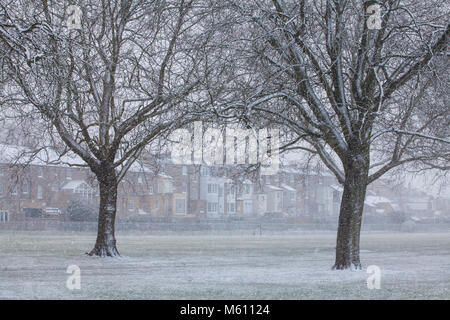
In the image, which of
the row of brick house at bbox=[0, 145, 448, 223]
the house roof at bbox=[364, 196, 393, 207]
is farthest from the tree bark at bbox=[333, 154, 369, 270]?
the house roof at bbox=[364, 196, 393, 207]

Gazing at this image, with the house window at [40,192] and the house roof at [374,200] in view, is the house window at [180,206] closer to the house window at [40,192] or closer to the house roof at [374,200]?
the house window at [40,192]

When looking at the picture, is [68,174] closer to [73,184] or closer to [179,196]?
[73,184]

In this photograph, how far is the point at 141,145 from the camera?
2377 cm

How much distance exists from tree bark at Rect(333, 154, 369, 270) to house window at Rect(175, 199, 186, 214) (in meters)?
68.8

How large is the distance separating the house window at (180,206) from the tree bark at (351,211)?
68.8m

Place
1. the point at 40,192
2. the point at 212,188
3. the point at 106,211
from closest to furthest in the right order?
the point at 106,211 → the point at 40,192 → the point at 212,188

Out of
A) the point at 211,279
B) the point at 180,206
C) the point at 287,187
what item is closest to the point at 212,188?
the point at 180,206

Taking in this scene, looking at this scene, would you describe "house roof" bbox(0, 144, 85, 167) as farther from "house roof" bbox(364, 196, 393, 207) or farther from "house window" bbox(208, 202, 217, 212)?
"house roof" bbox(364, 196, 393, 207)

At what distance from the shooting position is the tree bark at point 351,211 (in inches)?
805

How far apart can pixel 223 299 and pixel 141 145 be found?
435 inches

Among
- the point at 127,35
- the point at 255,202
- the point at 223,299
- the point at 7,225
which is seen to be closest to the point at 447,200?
the point at 255,202

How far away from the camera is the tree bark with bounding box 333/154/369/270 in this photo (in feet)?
67.1

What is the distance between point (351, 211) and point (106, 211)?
10909mm

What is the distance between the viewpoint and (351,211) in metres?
20.7
